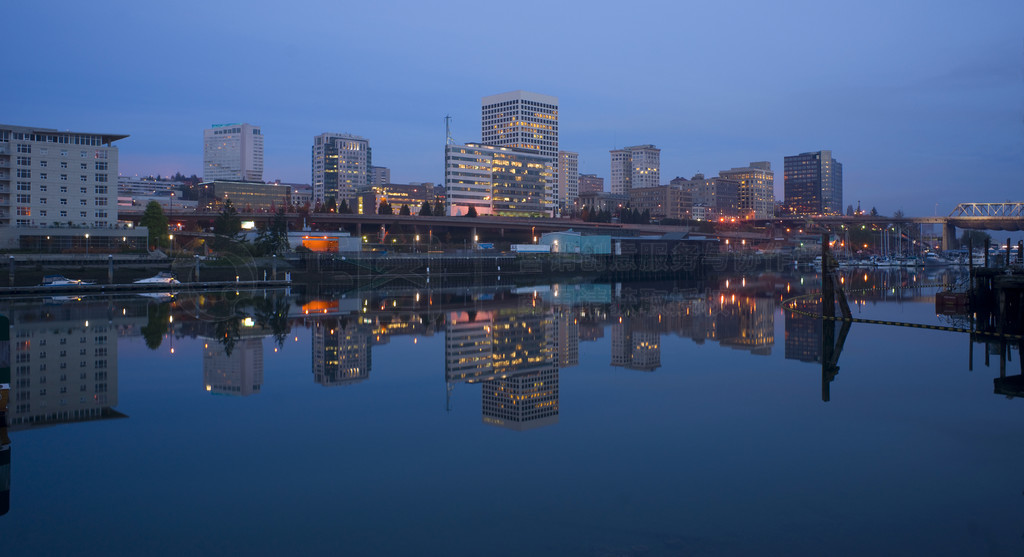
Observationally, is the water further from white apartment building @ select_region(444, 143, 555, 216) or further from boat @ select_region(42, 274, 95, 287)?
white apartment building @ select_region(444, 143, 555, 216)

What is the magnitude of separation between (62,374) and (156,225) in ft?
221

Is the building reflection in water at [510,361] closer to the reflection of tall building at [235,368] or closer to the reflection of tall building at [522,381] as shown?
the reflection of tall building at [522,381]

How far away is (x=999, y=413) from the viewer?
45.3 ft

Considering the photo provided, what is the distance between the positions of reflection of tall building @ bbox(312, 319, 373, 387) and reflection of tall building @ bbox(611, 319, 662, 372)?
7.18m

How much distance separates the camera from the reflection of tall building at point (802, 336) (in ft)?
70.8

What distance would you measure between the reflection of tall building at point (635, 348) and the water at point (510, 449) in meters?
0.18

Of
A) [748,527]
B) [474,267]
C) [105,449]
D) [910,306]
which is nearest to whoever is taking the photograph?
[748,527]

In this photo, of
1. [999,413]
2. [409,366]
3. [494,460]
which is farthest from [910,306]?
[494,460]

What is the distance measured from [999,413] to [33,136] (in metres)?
87.9

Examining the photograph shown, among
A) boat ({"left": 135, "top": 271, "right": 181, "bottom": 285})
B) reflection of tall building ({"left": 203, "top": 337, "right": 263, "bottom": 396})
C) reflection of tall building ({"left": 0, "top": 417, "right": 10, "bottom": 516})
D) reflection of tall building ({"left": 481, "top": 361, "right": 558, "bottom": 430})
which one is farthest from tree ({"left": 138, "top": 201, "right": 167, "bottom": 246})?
A: reflection of tall building ({"left": 0, "top": 417, "right": 10, "bottom": 516})

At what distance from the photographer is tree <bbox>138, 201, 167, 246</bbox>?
77.8 m

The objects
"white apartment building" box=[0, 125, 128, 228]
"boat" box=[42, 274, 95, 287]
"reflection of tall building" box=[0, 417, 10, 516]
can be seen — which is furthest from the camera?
"white apartment building" box=[0, 125, 128, 228]

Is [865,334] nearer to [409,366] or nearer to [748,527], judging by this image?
[409,366]

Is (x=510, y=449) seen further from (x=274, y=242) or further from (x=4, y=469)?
(x=274, y=242)
